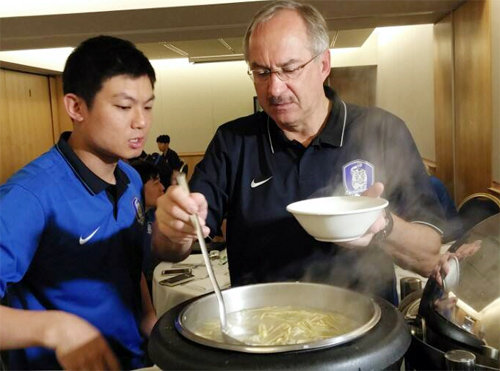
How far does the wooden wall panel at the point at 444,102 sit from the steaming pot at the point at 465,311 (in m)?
4.76

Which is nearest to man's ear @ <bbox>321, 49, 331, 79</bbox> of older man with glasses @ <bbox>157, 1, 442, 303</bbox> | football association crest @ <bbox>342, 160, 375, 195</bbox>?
older man with glasses @ <bbox>157, 1, 442, 303</bbox>

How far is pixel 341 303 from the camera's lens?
3.71 feet

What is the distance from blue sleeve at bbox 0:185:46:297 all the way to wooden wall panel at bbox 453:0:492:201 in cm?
407

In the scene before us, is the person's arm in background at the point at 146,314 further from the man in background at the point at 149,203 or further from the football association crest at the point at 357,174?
the football association crest at the point at 357,174

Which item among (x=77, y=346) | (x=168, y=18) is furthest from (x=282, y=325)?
(x=168, y=18)

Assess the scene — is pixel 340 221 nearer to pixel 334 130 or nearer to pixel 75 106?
pixel 334 130

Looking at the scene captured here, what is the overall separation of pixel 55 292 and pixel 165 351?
68 cm

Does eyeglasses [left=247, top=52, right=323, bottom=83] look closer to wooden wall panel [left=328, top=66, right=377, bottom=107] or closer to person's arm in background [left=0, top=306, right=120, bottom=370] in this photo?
person's arm in background [left=0, top=306, right=120, bottom=370]

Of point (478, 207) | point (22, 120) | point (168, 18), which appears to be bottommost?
point (478, 207)

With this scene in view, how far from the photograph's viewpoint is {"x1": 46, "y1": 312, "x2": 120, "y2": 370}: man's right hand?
107 centimetres

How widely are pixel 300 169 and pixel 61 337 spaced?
33.7 inches

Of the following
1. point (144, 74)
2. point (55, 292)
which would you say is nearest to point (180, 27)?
point (144, 74)

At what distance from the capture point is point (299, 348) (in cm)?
81

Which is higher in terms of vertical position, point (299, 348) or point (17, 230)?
point (17, 230)
